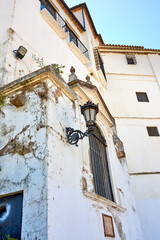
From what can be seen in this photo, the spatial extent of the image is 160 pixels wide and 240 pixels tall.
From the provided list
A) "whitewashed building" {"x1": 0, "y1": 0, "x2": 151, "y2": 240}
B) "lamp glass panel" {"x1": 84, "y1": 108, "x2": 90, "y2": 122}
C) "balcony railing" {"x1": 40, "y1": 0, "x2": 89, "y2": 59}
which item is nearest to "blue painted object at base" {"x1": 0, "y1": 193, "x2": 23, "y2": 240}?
"whitewashed building" {"x1": 0, "y1": 0, "x2": 151, "y2": 240}

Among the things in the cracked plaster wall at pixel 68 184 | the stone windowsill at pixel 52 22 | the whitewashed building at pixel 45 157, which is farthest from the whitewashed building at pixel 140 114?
the stone windowsill at pixel 52 22

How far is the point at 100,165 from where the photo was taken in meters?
Result: 5.74

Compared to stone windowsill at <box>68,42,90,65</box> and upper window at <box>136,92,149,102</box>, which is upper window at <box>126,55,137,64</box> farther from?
stone windowsill at <box>68,42,90,65</box>

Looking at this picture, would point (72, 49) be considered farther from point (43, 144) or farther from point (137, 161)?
point (43, 144)

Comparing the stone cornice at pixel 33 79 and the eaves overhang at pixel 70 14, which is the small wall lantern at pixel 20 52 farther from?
the eaves overhang at pixel 70 14

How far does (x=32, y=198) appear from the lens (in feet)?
9.48

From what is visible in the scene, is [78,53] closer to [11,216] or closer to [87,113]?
[87,113]

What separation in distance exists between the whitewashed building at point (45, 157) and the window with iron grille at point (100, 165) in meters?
0.03

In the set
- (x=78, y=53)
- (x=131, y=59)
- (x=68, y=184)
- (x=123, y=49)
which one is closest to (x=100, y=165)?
(x=68, y=184)

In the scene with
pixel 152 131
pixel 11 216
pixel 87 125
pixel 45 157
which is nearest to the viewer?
pixel 11 216

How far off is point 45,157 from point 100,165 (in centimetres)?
288

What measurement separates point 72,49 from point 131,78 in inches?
216

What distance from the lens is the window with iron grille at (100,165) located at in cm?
524

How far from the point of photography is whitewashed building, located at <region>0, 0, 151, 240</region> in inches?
116
